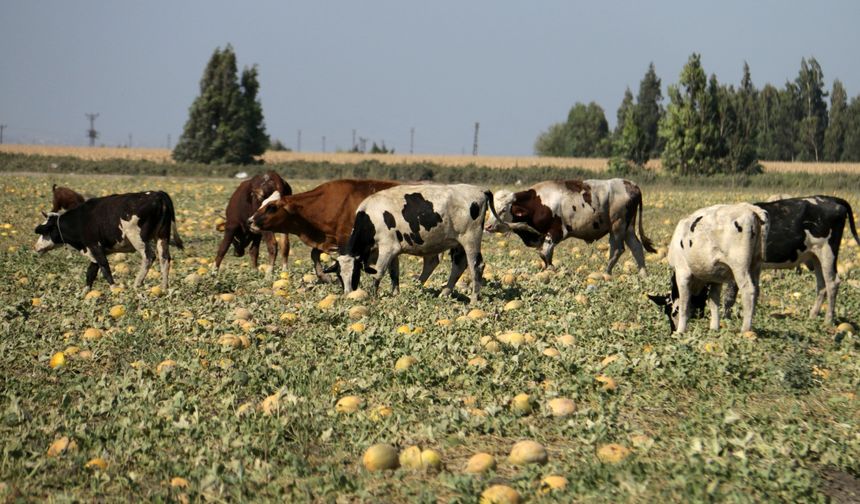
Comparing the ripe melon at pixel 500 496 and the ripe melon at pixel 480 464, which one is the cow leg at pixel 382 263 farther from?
the ripe melon at pixel 500 496

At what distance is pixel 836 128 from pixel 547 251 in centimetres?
10542

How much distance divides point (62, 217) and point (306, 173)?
4951 cm

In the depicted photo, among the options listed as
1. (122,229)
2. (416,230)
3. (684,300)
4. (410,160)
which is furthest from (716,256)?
(410,160)

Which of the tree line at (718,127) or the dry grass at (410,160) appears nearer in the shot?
the tree line at (718,127)

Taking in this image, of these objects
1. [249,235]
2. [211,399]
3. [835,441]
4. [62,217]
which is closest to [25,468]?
[211,399]

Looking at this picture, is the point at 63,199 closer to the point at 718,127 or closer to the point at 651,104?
the point at 718,127

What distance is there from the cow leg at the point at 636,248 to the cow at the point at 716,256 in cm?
669

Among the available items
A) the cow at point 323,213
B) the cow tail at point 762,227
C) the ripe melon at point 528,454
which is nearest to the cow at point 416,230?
the cow at point 323,213

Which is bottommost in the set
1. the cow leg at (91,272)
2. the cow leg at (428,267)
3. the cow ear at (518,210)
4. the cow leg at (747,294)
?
the cow leg at (91,272)

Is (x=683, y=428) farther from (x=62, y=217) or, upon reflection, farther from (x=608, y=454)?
(x=62, y=217)

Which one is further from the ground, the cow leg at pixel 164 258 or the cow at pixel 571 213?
the cow at pixel 571 213

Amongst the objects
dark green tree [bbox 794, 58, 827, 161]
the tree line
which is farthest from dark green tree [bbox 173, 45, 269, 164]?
dark green tree [bbox 794, 58, 827, 161]

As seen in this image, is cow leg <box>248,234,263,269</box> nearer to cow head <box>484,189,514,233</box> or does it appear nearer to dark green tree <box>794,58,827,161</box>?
cow head <box>484,189,514,233</box>

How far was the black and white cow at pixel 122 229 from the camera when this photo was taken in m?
16.1
